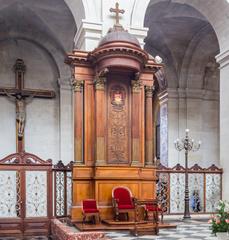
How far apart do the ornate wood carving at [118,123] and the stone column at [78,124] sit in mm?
642

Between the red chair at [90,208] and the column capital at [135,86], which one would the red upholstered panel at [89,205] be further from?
the column capital at [135,86]

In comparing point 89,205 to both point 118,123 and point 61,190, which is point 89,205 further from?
point 118,123

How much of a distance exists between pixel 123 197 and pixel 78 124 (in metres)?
1.94

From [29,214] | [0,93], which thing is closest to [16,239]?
[29,214]

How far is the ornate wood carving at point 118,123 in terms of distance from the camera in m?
9.72

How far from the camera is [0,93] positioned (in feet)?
51.6

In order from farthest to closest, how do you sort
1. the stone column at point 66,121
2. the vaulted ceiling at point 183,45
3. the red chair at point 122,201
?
1. the vaulted ceiling at point 183,45
2. the stone column at point 66,121
3. the red chair at point 122,201

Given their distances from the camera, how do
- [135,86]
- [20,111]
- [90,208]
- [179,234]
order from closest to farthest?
[179,234] → [90,208] → [135,86] → [20,111]

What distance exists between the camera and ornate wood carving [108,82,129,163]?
9.72 m

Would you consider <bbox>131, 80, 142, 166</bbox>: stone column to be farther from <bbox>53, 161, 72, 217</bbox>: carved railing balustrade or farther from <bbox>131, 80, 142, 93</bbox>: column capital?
<bbox>53, 161, 72, 217</bbox>: carved railing balustrade

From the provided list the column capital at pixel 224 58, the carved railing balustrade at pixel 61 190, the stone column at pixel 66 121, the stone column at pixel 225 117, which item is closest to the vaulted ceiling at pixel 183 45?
the column capital at pixel 224 58

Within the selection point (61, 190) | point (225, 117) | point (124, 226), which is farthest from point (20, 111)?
point (124, 226)

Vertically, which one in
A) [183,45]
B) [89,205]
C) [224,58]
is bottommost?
[89,205]

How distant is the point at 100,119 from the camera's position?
31.5ft
